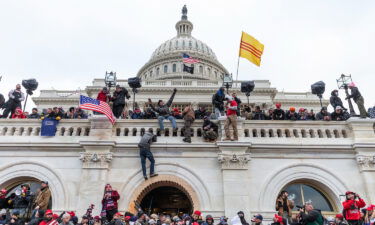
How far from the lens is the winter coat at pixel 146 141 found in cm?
1152

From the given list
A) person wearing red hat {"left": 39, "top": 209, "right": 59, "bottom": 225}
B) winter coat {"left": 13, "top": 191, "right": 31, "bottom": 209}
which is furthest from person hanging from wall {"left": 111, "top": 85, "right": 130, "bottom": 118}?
person wearing red hat {"left": 39, "top": 209, "right": 59, "bottom": 225}

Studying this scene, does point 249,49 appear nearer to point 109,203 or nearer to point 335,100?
point 335,100

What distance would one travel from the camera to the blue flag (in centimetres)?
1245

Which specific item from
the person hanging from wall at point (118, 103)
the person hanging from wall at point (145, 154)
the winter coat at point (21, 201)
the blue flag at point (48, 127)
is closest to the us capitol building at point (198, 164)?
the blue flag at point (48, 127)

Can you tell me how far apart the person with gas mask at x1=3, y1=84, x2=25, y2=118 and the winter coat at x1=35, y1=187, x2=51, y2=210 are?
5833 mm

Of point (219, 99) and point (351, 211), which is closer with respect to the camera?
point (351, 211)

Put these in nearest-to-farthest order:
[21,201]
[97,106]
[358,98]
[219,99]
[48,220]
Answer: [48,220], [21,201], [97,106], [358,98], [219,99]

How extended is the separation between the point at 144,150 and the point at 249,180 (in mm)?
4157

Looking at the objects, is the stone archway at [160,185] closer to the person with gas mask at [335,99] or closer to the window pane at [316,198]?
the window pane at [316,198]

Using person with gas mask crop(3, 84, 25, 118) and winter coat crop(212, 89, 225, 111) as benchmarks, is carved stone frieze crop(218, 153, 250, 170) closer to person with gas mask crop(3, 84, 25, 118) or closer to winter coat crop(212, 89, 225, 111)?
winter coat crop(212, 89, 225, 111)

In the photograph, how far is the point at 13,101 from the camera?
1462cm

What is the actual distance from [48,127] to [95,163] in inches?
107

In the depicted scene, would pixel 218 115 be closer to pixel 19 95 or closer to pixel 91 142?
pixel 91 142

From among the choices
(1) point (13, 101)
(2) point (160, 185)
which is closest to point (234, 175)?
(2) point (160, 185)
